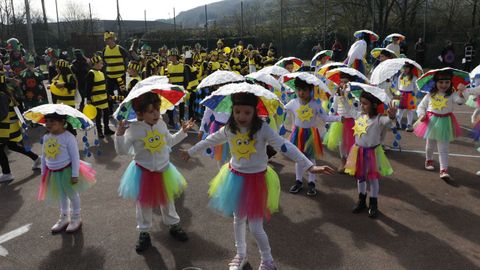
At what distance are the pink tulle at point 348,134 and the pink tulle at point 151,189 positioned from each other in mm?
3461

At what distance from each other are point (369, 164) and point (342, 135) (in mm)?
1649

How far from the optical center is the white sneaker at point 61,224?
4844 mm

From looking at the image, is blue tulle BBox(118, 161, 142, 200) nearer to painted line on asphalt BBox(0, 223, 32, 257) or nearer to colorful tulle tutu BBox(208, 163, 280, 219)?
colorful tulle tutu BBox(208, 163, 280, 219)

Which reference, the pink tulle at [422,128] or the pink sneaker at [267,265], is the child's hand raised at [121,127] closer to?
the pink sneaker at [267,265]

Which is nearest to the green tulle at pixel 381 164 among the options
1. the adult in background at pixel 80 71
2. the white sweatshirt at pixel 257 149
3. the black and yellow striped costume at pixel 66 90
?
the white sweatshirt at pixel 257 149

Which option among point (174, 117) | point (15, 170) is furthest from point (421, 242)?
point (174, 117)

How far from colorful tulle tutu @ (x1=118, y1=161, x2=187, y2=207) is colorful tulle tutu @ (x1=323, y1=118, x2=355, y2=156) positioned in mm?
3242

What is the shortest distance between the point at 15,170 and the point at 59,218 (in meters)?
2.82

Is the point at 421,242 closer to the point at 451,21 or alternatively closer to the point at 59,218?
the point at 59,218

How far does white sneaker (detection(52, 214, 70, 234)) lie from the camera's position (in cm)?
484

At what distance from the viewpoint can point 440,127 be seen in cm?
616

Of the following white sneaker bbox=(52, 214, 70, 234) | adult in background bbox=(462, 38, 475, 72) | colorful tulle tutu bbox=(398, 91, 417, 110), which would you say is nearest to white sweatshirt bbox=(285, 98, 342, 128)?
white sneaker bbox=(52, 214, 70, 234)

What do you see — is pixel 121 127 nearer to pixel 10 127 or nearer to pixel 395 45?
pixel 10 127

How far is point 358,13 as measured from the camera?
2931 centimetres
